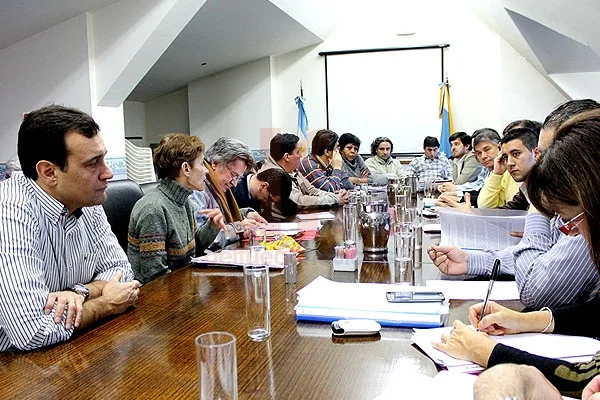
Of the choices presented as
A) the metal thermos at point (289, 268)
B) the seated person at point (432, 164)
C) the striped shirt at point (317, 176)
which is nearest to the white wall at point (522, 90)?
the seated person at point (432, 164)

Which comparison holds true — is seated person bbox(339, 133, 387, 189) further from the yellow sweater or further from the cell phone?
the cell phone

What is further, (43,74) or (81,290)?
(43,74)

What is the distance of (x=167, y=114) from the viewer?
8.72 metres

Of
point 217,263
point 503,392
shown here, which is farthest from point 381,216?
point 503,392

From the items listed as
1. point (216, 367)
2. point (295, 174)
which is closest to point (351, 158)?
point (295, 174)

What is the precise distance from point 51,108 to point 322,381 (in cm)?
103

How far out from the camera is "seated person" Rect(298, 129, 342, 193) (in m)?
4.23

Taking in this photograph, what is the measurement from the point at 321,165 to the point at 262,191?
1.37 meters

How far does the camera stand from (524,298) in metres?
1.33

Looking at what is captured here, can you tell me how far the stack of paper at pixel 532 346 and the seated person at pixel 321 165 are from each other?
308 centimetres

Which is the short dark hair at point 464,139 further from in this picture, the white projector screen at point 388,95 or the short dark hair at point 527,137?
the short dark hair at point 527,137

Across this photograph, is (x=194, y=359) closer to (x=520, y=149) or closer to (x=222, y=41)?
(x=520, y=149)

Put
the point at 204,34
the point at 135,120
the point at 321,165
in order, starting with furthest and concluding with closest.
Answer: the point at 135,120, the point at 204,34, the point at 321,165

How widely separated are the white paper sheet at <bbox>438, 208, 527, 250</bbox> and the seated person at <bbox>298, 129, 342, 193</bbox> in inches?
86.8
